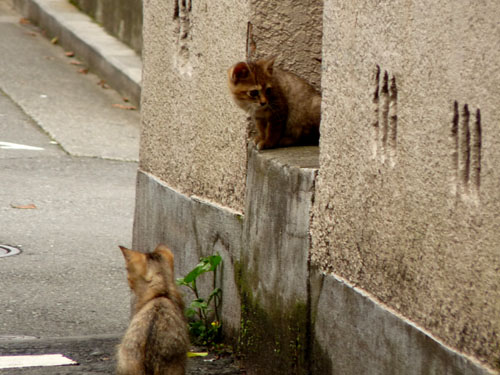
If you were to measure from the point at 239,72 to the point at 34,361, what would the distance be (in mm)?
1753

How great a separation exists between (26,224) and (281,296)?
181 inches

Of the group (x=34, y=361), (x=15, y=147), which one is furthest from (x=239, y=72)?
(x=15, y=147)

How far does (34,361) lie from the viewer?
5.16 meters

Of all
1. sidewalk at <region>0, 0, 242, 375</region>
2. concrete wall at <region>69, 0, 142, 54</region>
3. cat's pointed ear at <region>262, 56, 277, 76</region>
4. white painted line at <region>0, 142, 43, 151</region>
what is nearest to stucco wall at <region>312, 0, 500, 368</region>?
cat's pointed ear at <region>262, 56, 277, 76</region>

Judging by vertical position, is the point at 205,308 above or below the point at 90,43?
below

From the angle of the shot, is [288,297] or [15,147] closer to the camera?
[288,297]

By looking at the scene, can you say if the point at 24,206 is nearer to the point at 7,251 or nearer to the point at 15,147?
the point at 7,251

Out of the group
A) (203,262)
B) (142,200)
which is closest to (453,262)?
(203,262)

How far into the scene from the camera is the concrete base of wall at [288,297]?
3.52 metres

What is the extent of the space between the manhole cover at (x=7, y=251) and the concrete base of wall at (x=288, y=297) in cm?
234

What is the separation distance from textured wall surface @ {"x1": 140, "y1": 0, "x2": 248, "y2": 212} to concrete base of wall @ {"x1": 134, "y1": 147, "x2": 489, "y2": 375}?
0.16m

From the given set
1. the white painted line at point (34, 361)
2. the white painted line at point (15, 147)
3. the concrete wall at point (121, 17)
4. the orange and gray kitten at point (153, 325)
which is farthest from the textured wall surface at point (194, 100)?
the concrete wall at point (121, 17)

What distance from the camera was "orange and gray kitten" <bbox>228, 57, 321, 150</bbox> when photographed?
4.83 meters

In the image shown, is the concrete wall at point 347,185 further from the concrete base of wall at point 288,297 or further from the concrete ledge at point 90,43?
the concrete ledge at point 90,43
